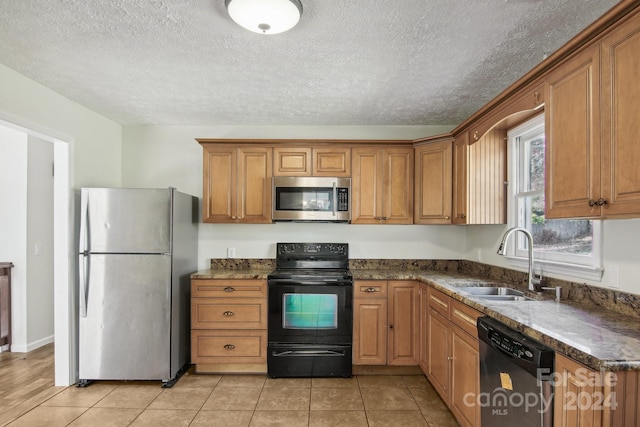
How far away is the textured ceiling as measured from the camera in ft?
5.63

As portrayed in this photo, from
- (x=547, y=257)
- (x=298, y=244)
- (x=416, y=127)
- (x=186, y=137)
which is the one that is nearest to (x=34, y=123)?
(x=186, y=137)

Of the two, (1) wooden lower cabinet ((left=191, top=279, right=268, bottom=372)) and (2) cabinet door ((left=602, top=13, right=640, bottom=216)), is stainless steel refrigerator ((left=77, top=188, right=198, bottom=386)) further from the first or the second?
(2) cabinet door ((left=602, top=13, right=640, bottom=216))

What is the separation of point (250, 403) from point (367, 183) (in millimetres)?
2167

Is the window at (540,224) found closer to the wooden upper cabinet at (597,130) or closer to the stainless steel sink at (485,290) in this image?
the stainless steel sink at (485,290)

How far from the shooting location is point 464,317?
7.04 ft

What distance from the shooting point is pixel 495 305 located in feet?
6.23

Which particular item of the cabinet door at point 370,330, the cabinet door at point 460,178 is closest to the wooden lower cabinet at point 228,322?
the cabinet door at point 370,330

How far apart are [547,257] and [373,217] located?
1.47 metres

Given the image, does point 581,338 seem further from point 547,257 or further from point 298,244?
point 298,244

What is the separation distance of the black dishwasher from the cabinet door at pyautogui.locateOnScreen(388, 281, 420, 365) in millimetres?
1156

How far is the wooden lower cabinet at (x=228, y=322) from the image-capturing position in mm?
3092

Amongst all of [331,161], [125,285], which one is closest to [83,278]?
[125,285]

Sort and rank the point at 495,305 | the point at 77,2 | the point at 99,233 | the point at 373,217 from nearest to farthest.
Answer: the point at 77,2, the point at 495,305, the point at 99,233, the point at 373,217

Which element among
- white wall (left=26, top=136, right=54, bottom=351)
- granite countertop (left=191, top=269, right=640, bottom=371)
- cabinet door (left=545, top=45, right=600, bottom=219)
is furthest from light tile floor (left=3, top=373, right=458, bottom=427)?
cabinet door (left=545, top=45, right=600, bottom=219)
